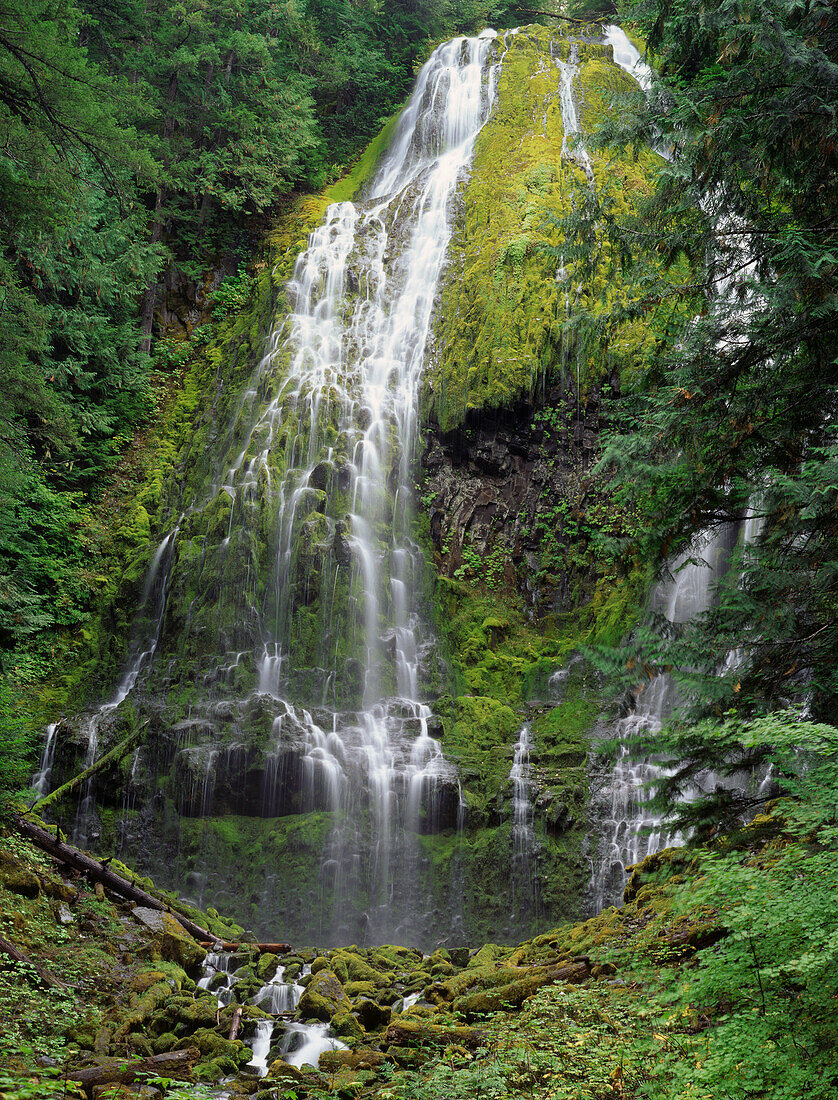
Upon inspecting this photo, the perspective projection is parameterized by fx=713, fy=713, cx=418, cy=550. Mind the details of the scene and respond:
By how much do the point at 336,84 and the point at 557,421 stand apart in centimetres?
1700

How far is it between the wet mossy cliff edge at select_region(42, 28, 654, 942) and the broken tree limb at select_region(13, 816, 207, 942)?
2.52 metres

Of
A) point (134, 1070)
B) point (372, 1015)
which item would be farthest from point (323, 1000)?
point (134, 1070)

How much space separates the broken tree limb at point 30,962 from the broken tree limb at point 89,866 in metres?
2.35

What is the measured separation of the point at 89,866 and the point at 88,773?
344 centimetres

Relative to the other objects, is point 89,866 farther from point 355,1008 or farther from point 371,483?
point 371,483

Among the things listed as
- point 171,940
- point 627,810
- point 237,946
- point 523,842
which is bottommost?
point 237,946

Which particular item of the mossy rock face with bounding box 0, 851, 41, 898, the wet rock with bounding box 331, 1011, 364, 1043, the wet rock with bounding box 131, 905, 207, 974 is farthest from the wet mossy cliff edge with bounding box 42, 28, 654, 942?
the mossy rock face with bounding box 0, 851, 41, 898

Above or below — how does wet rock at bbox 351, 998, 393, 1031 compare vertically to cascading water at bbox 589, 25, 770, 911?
below

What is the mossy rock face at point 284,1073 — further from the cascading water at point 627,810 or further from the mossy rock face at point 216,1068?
the cascading water at point 627,810

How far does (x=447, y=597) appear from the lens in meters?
14.0

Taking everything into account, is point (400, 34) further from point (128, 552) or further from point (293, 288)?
point (128, 552)

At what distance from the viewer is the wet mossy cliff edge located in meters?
10.4

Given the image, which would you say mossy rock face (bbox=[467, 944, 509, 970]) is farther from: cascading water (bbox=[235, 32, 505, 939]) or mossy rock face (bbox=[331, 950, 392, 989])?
cascading water (bbox=[235, 32, 505, 939])

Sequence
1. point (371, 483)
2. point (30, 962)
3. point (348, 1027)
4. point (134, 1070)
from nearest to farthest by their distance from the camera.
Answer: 1. point (134, 1070)
2. point (30, 962)
3. point (348, 1027)
4. point (371, 483)
